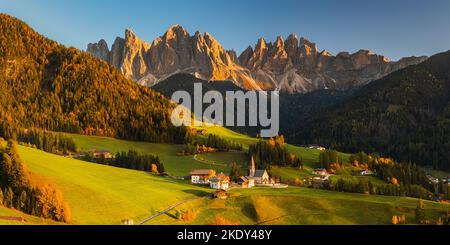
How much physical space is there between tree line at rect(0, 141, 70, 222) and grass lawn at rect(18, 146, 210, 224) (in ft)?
10.6

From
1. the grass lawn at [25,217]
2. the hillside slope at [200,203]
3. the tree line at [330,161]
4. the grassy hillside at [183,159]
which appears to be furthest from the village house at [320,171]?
the grass lawn at [25,217]

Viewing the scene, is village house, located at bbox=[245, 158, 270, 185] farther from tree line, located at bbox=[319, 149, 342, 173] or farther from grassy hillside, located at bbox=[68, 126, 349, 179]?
tree line, located at bbox=[319, 149, 342, 173]

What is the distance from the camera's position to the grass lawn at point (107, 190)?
80188 millimetres

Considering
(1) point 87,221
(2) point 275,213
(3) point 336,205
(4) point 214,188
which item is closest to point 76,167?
(4) point 214,188

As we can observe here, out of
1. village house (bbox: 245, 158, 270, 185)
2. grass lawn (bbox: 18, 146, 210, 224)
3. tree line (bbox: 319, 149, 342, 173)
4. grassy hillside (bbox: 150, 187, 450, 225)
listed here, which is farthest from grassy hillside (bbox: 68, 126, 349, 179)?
grassy hillside (bbox: 150, 187, 450, 225)

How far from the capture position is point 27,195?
76000 millimetres

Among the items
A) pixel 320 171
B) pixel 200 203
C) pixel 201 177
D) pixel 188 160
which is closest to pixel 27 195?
pixel 200 203

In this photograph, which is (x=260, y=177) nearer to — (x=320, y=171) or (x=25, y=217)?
(x=320, y=171)

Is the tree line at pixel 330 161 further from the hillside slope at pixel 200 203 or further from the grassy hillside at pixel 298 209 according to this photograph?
the grassy hillside at pixel 298 209
